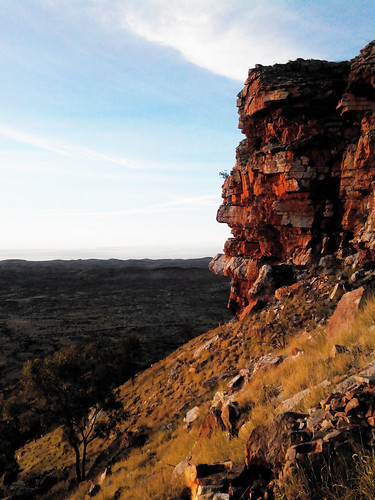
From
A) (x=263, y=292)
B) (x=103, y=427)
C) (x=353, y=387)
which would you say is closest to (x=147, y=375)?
(x=103, y=427)

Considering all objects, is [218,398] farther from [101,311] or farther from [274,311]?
[101,311]

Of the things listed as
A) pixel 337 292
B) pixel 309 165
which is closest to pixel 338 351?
pixel 337 292

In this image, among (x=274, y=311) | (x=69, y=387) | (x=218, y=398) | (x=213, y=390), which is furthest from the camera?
(x=274, y=311)

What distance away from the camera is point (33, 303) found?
87188 mm

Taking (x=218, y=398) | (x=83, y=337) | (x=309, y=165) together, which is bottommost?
(x=83, y=337)

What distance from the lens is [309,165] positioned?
816 inches

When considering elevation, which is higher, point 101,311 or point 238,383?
point 238,383

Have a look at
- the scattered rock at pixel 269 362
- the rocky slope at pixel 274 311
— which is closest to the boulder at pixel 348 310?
the rocky slope at pixel 274 311

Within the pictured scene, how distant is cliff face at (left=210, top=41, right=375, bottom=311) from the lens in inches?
756

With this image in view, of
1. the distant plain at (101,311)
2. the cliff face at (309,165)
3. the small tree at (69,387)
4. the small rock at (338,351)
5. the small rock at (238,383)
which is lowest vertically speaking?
the distant plain at (101,311)

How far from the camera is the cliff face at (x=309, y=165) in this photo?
19203mm

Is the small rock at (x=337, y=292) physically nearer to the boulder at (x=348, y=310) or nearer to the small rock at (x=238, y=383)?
the boulder at (x=348, y=310)

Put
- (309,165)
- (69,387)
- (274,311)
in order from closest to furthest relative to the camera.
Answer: (69,387), (274,311), (309,165)

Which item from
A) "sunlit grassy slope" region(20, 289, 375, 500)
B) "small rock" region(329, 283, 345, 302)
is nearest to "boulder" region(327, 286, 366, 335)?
"sunlit grassy slope" region(20, 289, 375, 500)
